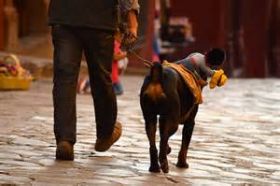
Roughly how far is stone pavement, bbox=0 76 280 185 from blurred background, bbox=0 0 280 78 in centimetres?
369

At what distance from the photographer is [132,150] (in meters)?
6.78

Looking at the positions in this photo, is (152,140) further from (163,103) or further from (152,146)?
(163,103)

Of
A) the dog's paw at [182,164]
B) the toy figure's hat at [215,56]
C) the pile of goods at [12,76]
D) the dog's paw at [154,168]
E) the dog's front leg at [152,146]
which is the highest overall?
the toy figure's hat at [215,56]

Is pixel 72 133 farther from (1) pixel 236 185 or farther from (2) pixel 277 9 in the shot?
(2) pixel 277 9

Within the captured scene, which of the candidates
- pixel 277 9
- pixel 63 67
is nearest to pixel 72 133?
pixel 63 67

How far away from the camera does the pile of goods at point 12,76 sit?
491 inches

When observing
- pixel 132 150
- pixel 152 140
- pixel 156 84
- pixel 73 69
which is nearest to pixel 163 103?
pixel 156 84

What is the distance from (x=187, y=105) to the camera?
5.66m

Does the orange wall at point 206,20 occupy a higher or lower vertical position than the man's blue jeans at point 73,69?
lower

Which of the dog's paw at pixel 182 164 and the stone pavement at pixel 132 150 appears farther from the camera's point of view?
the dog's paw at pixel 182 164

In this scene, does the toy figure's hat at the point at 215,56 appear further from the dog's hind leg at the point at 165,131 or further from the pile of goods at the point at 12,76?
the pile of goods at the point at 12,76

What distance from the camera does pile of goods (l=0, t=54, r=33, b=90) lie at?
1248 cm

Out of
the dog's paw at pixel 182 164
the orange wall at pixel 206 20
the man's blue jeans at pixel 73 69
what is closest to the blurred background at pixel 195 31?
the orange wall at pixel 206 20

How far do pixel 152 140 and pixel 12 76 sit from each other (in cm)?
730
